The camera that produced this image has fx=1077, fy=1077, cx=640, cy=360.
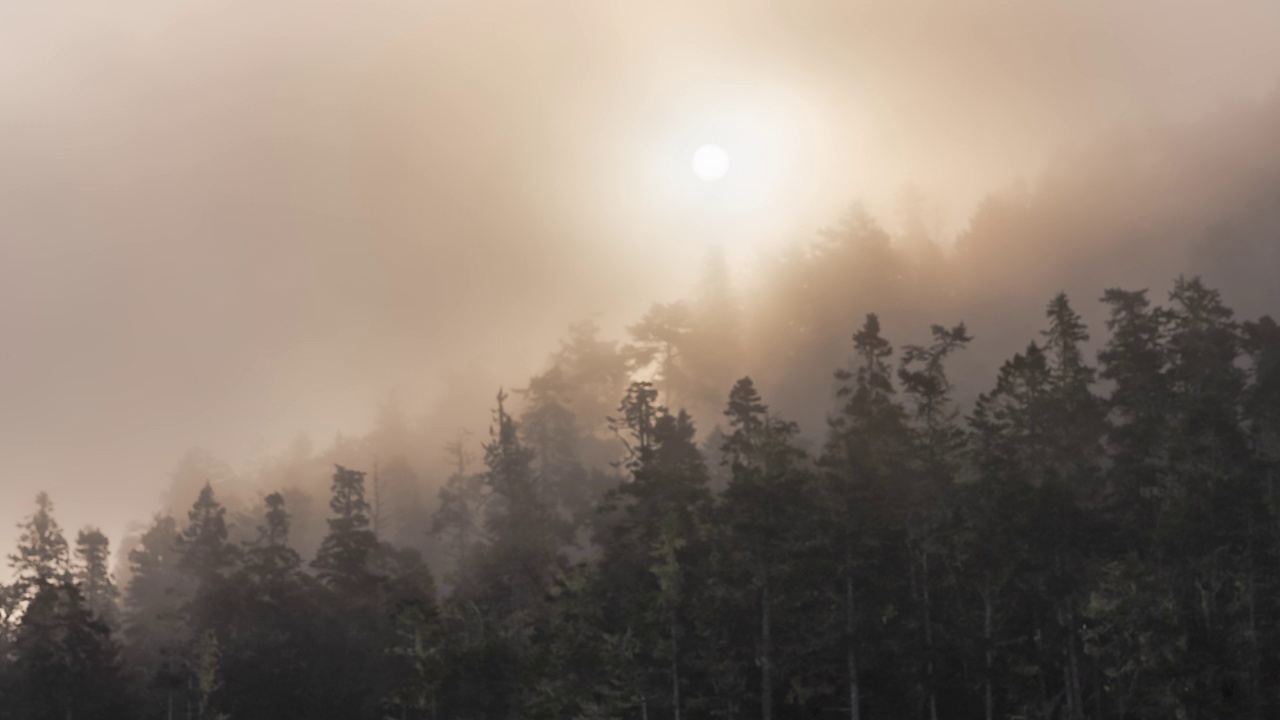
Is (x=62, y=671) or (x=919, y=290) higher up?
(x=919, y=290)

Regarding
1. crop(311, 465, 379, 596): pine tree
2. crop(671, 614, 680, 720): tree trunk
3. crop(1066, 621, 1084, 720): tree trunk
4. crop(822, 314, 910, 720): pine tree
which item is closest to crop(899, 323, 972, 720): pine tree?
crop(822, 314, 910, 720): pine tree

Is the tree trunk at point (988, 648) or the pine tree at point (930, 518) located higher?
the pine tree at point (930, 518)

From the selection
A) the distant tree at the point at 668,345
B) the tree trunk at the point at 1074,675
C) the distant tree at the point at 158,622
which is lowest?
the tree trunk at the point at 1074,675

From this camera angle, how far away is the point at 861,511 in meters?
55.9

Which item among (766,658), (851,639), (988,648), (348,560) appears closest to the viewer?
(988,648)

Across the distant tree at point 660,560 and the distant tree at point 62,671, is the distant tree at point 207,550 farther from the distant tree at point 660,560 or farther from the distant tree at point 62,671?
the distant tree at point 660,560

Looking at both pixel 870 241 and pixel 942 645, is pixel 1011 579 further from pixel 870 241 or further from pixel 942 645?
pixel 870 241

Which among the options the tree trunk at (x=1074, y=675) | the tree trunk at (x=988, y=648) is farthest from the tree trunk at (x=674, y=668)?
the tree trunk at (x=1074, y=675)

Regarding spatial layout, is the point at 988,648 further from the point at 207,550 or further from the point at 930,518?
the point at 207,550

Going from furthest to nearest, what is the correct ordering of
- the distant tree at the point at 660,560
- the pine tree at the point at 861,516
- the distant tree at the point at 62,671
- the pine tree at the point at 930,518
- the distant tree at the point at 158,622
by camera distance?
the distant tree at the point at 158,622, the distant tree at the point at 62,671, the distant tree at the point at 660,560, the pine tree at the point at 861,516, the pine tree at the point at 930,518

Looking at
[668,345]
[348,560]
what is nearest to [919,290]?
[668,345]

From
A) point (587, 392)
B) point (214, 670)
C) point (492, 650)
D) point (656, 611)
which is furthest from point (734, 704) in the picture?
point (587, 392)

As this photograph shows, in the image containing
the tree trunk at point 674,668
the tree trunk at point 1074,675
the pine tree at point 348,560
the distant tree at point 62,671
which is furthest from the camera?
the pine tree at point 348,560

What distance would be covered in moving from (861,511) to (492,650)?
23.3 m
